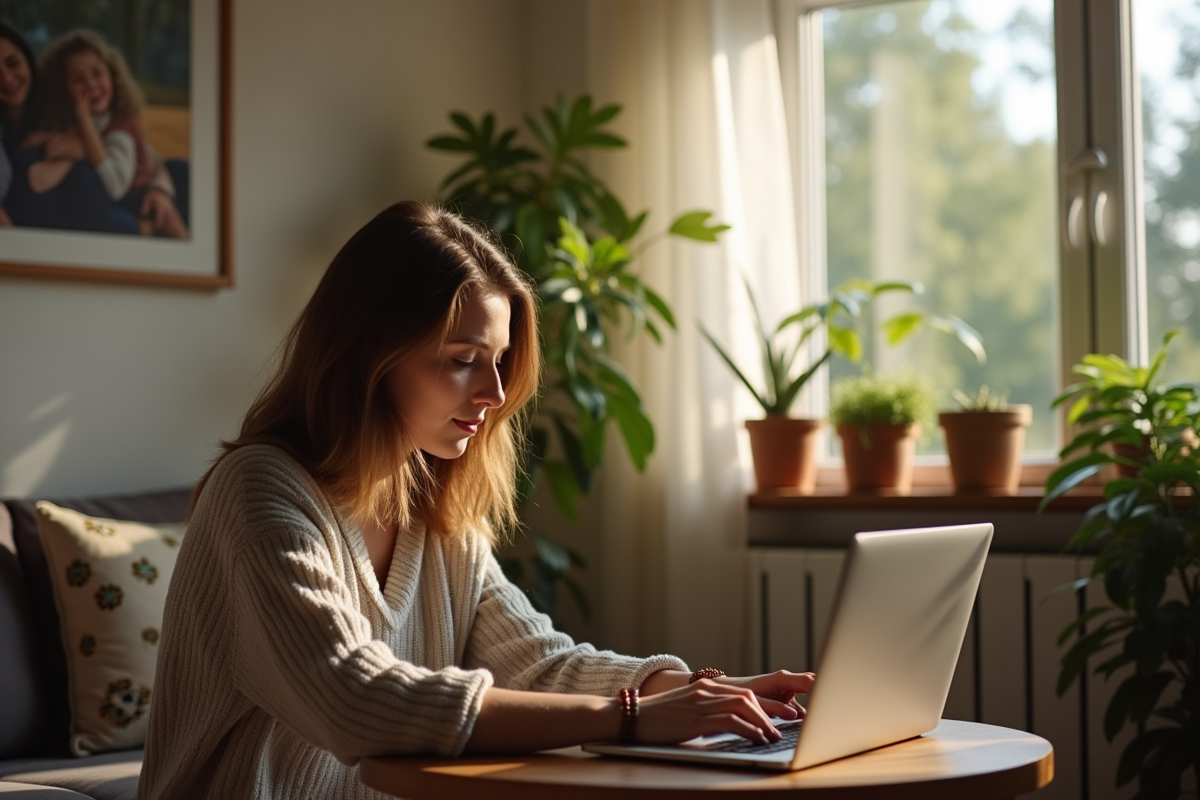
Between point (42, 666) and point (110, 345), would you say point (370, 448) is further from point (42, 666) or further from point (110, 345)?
point (110, 345)

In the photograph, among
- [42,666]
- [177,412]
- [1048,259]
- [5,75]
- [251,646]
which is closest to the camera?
[251,646]

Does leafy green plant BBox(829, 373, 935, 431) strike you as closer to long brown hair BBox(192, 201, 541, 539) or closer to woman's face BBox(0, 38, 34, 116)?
long brown hair BBox(192, 201, 541, 539)

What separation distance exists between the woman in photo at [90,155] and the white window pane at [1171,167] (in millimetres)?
2147

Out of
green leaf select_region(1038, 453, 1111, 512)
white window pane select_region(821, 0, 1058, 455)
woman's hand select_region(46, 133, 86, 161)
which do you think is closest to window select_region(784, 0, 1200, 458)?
white window pane select_region(821, 0, 1058, 455)

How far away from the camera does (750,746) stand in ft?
4.28

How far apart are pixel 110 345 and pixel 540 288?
35.7 inches

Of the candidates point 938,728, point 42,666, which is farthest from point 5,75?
point 938,728

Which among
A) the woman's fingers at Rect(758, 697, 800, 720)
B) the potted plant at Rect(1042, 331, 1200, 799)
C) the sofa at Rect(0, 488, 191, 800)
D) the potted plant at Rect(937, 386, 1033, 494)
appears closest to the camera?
the woman's fingers at Rect(758, 697, 800, 720)

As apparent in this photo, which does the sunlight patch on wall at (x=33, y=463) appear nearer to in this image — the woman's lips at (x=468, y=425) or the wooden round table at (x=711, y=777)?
the woman's lips at (x=468, y=425)

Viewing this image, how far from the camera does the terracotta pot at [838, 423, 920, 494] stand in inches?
121

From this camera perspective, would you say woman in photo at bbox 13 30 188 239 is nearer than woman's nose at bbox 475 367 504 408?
No

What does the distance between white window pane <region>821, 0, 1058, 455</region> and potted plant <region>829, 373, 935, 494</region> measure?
0.24 metres

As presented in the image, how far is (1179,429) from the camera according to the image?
2.57m

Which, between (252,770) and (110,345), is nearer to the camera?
(252,770)
